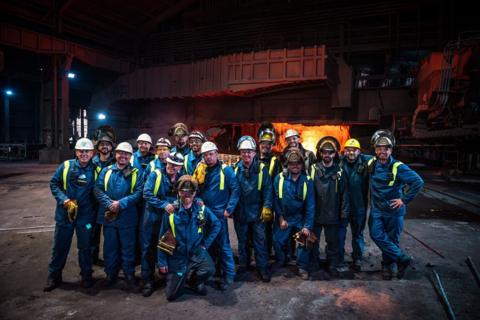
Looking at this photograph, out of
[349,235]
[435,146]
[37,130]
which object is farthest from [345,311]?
[37,130]

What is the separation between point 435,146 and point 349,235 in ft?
36.5

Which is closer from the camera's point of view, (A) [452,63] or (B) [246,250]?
(B) [246,250]

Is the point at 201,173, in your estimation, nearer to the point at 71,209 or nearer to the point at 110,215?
the point at 110,215

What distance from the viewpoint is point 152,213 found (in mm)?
3900

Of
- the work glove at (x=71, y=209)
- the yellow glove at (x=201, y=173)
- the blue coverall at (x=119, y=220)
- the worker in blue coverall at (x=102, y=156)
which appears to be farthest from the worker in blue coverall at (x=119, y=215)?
the yellow glove at (x=201, y=173)

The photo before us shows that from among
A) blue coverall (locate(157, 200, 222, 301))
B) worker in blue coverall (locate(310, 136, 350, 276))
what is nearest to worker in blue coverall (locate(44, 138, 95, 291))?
blue coverall (locate(157, 200, 222, 301))

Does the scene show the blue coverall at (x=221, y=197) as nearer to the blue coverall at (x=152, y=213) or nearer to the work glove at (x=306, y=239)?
the blue coverall at (x=152, y=213)

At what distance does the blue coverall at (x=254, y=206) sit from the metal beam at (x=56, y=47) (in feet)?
63.5

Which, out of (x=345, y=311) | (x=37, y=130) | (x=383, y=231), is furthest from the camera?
(x=37, y=130)

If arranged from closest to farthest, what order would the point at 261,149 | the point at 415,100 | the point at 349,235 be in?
the point at 261,149 → the point at 349,235 → the point at 415,100

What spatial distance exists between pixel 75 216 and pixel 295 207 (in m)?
2.79

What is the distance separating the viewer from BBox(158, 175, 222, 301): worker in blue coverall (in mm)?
3602

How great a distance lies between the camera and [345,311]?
334 centimetres

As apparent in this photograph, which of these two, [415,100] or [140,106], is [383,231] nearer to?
[415,100]
